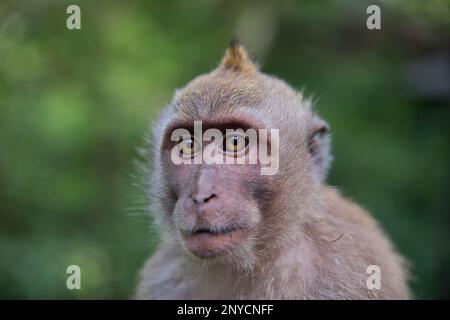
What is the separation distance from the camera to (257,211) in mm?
4391

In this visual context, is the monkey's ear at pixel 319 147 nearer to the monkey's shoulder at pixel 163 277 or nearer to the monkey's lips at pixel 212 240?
the monkey's lips at pixel 212 240

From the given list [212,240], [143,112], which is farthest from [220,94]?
[143,112]

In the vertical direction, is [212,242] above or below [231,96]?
below

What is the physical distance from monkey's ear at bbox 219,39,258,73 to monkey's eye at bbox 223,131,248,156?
0.70 metres

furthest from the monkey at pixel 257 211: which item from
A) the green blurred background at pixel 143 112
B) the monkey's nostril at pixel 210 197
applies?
the green blurred background at pixel 143 112

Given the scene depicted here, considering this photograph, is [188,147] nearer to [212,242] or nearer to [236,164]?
[236,164]

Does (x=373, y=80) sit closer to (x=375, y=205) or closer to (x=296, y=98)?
(x=375, y=205)

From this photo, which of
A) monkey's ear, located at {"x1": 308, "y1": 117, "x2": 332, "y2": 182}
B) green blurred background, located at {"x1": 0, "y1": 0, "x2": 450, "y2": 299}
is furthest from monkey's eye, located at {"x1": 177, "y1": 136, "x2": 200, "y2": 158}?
green blurred background, located at {"x1": 0, "y1": 0, "x2": 450, "y2": 299}

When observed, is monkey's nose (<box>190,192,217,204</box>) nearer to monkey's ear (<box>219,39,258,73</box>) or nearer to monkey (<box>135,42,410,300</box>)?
monkey (<box>135,42,410,300</box>)

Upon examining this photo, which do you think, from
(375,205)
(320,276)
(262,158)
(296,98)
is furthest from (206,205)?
(375,205)

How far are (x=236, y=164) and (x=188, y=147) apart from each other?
44 cm

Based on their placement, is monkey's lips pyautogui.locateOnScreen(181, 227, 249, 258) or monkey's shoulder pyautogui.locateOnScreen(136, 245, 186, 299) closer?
monkey's lips pyautogui.locateOnScreen(181, 227, 249, 258)

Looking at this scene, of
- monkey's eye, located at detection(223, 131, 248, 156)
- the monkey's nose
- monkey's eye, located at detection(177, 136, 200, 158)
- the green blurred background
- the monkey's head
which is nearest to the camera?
the monkey's nose

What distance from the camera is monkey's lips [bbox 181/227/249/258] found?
4160mm
